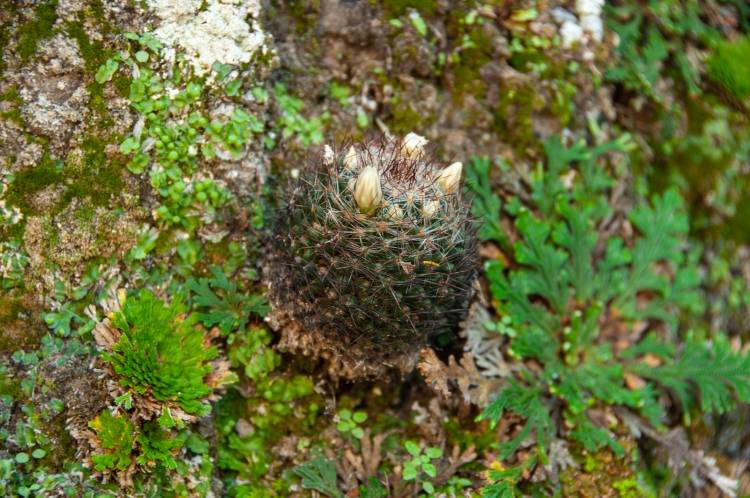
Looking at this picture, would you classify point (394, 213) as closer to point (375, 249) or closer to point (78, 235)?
point (375, 249)

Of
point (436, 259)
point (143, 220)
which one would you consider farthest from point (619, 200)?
point (143, 220)

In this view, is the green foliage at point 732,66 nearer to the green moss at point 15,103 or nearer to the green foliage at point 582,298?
the green foliage at point 582,298

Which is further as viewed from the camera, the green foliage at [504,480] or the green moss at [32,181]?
the green foliage at [504,480]

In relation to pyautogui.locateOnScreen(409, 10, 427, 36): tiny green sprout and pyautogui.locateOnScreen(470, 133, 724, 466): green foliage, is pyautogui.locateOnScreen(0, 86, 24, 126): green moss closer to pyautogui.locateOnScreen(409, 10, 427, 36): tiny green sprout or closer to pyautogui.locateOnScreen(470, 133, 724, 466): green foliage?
pyautogui.locateOnScreen(409, 10, 427, 36): tiny green sprout

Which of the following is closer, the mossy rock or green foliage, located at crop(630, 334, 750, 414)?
the mossy rock

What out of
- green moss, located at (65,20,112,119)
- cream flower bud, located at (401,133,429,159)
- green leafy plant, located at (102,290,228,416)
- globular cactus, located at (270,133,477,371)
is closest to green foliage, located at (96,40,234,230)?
green moss, located at (65,20,112,119)

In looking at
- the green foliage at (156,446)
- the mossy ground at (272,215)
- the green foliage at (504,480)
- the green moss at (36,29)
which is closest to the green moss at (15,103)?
the mossy ground at (272,215)
